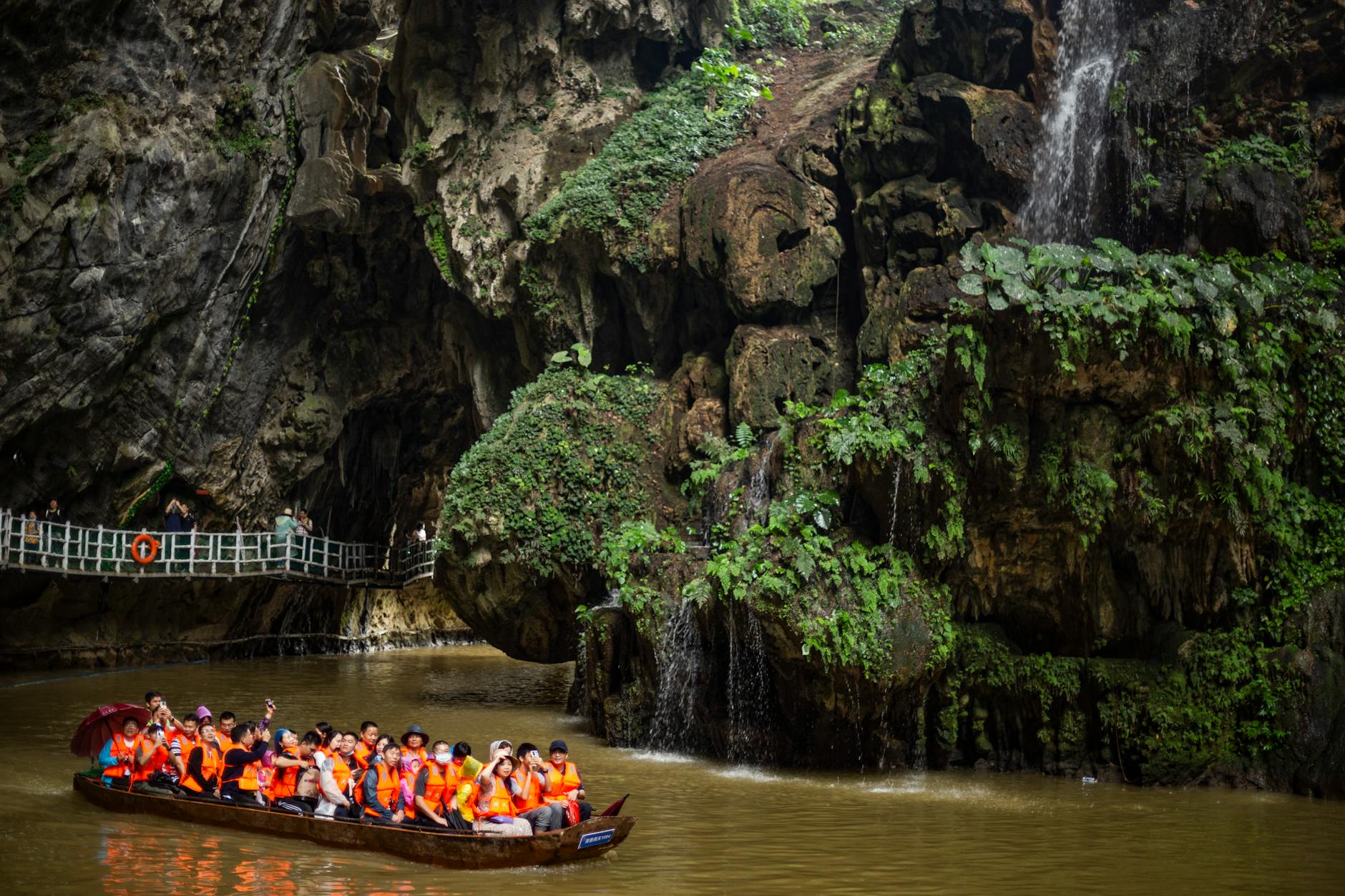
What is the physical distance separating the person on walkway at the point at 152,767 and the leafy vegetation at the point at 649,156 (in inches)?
499

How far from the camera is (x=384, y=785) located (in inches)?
390

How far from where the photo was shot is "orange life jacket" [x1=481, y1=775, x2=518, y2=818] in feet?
30.3

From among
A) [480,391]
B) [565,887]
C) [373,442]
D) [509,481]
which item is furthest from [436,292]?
[565,887]

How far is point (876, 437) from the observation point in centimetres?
1412

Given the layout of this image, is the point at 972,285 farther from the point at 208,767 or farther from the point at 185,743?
the point at 185,743

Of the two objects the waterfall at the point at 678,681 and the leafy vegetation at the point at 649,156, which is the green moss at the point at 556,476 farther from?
the waterfall at the point at 678,681

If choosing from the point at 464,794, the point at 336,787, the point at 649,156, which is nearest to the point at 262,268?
the point at 649,156

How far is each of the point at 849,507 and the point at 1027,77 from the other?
9.00m

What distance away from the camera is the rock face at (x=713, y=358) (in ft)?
44.7

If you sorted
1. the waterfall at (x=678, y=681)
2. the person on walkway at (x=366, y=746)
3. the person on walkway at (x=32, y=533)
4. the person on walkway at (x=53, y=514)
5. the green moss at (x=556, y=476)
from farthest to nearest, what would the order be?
the person on walkway at (x=53, y=514)
the person on walkway at (x=32, y=533)
the green moss at (x=556, y=476)
the waterfall at (x=678, y=681)
the person on walkway at (x=366, y=746)

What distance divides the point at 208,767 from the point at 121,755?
1224 mm

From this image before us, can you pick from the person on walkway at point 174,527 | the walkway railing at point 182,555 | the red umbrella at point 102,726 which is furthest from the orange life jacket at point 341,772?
the person on walkway at point 174,527

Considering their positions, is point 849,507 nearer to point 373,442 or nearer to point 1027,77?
point 1027,77

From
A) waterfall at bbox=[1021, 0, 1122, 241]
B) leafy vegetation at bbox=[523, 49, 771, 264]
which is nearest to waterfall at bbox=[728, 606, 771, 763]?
waterfall at bbox=[1021, 0, 1122, 241]
